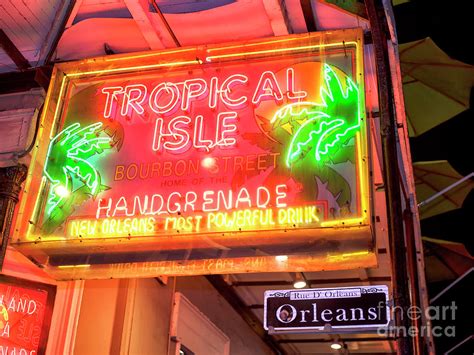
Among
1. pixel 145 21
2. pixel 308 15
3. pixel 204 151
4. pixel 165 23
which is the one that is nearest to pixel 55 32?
pixel 145 21

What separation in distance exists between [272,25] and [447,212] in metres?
9.54

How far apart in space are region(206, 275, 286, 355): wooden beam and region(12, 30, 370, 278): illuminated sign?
5006mm

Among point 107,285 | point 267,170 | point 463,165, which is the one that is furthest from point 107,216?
point 463,165

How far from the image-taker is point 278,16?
4621 millimetres

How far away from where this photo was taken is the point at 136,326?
6535mm

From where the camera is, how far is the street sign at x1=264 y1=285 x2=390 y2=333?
6297 millimetres

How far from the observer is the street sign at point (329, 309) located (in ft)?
20.7

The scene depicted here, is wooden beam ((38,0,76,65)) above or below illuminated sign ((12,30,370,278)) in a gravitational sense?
above

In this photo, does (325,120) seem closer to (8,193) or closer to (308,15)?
(308,15)

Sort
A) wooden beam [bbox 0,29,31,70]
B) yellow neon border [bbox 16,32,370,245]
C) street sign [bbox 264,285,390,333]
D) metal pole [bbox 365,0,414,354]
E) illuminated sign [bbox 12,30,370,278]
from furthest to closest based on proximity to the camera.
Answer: street sign [bbox 264,285,390,333], wooden beam [bbox 0,29,31,70], illuminated sign [bbox 12,30,370,278], yellow neon border [bbox 16,32,370,245], metal pole [bbox 365,0,414,354]

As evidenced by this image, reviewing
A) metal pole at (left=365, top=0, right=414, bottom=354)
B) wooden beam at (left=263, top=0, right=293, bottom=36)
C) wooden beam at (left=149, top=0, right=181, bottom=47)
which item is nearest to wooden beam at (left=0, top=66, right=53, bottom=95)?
wooden beam at (left=149, top=0, right=181, bottom=47)

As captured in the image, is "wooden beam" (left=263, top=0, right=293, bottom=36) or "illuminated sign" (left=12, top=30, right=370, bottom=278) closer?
"illuminated sign" (left=12, top=30, right=370, bottom=278)

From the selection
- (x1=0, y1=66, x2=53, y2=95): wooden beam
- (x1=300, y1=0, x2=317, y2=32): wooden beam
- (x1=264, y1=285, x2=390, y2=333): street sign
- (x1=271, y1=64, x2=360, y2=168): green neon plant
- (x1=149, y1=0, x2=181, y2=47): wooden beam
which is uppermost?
(x1=149, y1=0, x2=181, y2=47): wooden beam

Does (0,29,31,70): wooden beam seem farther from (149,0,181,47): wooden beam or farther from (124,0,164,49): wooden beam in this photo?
(149,0,181,47): wooden beam
